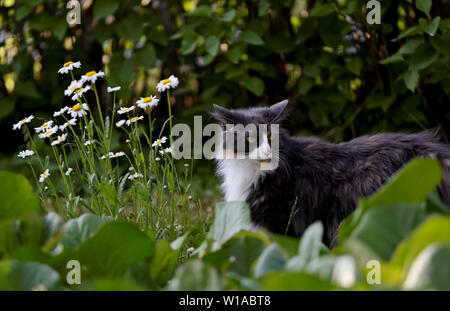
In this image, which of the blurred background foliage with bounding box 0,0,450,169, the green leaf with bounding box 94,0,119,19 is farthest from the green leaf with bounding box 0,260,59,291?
the green leaf with bounding box 94,0,119,19

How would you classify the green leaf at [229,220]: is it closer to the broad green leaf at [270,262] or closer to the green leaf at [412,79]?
the broad green leaf at [270,262]

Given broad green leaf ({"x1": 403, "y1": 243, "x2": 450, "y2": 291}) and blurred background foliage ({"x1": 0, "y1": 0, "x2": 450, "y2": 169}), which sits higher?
blurred background foliage ({"x1": 0, "y1": 0, "x2": 450, "y2": 169})

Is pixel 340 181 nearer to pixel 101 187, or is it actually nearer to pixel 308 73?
pixel 101 187

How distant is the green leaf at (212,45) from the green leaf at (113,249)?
9.09ft

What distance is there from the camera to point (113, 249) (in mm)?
1267

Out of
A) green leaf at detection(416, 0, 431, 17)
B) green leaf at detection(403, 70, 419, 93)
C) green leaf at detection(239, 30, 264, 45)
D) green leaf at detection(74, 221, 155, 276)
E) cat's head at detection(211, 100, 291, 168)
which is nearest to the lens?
green leaf at detection(74, 221, 155, 276)

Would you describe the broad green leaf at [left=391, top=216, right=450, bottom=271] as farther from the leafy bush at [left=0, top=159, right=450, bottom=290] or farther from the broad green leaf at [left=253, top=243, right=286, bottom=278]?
the broad green leaf at [left=253, top=243, right=286, bottom=278]

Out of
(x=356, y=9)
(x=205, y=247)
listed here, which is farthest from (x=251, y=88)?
(x=205, y=247)

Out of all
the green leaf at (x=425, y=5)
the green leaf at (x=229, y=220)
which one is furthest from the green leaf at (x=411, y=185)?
the green leaf at (x=425, y=5)

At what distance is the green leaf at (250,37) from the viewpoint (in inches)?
160

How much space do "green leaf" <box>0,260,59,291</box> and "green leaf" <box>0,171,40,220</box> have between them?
42cm

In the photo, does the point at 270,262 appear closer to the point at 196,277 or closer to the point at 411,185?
the point at 196,277

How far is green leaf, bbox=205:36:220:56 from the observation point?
3.91 meters
